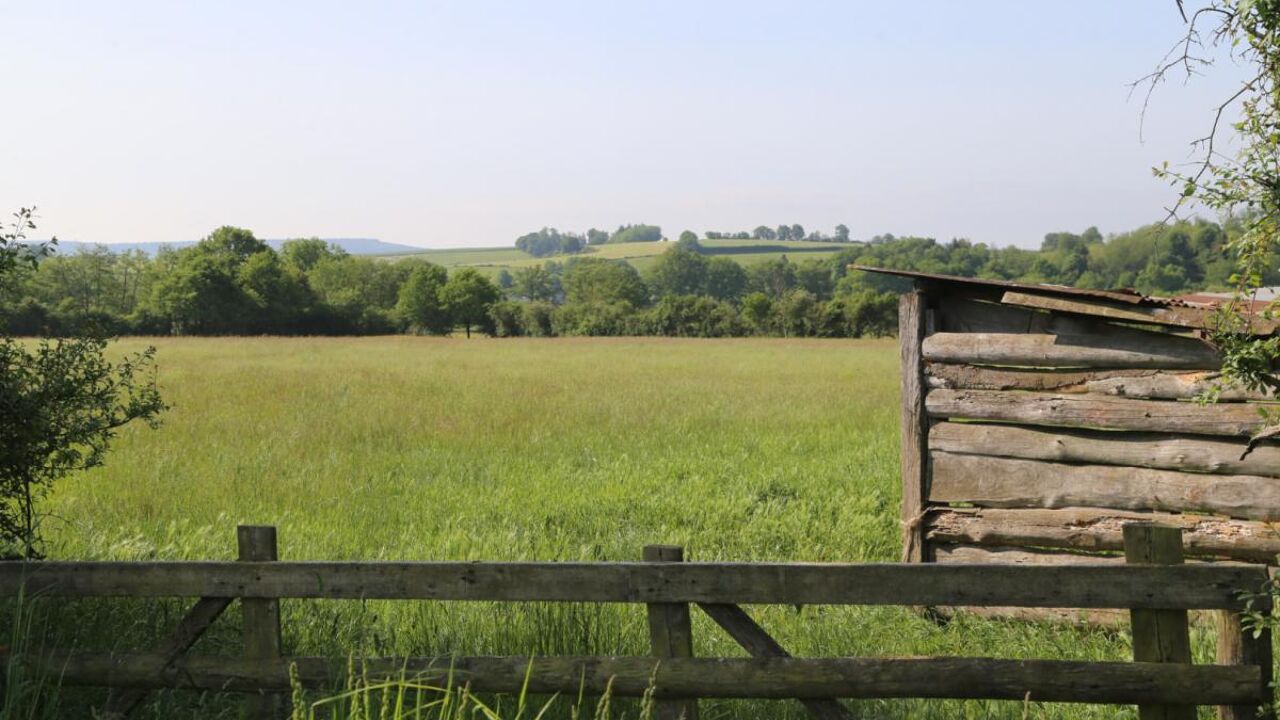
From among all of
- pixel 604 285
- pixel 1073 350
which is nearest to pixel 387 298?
pixel 604 285

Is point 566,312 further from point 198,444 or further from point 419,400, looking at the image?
point 198,444

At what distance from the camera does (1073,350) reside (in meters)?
7.73

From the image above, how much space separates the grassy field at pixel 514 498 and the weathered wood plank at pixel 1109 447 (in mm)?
1269

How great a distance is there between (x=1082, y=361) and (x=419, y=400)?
56.4ft

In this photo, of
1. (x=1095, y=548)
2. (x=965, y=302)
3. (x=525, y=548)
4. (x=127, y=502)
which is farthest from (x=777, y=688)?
(x=127, y=502)

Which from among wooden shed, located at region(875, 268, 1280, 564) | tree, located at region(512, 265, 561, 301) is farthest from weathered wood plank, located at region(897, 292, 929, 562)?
tree, located at region(512, 265, 561, 301)

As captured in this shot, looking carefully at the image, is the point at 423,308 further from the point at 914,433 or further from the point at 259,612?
the point at 259,612

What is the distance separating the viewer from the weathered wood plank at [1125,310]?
22.7ft

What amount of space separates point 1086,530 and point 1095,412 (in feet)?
2.86

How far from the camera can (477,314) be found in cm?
10331

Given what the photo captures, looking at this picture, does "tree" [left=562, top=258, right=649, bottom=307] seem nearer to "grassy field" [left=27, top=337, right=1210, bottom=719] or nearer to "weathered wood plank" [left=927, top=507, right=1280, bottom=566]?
"grassy field" [left=27, top=337, right=1210, bottom=719]

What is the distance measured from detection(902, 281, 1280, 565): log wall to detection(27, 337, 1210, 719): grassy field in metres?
0.76

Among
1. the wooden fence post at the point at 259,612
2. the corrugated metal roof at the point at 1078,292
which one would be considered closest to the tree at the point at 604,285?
the corrugated metal roof at the point at 1078,292

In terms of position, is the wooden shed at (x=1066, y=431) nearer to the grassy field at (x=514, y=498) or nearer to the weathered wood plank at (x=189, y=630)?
the grassy field at (x=514, y=498)
